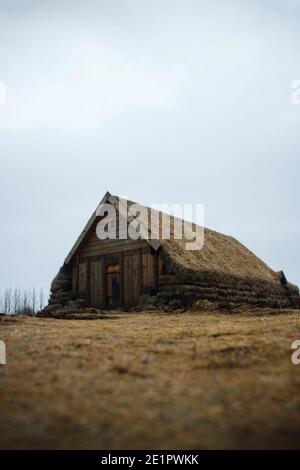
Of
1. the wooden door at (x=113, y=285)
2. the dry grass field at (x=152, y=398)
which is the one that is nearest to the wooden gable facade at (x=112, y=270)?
the wooden door at (x=113, y=285)

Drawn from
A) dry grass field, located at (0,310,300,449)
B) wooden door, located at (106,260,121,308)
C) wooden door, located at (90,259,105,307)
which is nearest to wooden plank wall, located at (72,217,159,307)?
wooden door, located at (90,259,105,307)

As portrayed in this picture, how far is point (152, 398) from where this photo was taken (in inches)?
110

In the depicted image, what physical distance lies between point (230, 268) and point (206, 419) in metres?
20.6

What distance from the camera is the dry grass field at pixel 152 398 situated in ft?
7.16

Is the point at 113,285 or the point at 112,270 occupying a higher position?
the point at 112,270

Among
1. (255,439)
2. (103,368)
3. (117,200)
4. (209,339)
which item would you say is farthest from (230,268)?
(255,439)

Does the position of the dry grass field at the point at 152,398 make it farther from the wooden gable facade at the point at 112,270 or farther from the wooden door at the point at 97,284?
the wooden door at the point at 97,284

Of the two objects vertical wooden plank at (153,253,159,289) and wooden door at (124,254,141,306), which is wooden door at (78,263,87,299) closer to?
wooden door at (124,254,141,306)

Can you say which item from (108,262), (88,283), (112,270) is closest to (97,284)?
(88,283)

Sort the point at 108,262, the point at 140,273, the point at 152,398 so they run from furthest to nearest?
the point at 108,262
the point at 140,273
the point at 152,398

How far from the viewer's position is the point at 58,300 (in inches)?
874

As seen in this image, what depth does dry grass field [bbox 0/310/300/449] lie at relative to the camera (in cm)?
218

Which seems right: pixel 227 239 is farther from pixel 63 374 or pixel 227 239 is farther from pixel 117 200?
pixel 63 374

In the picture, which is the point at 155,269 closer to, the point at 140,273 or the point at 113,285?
the point at 140,273
